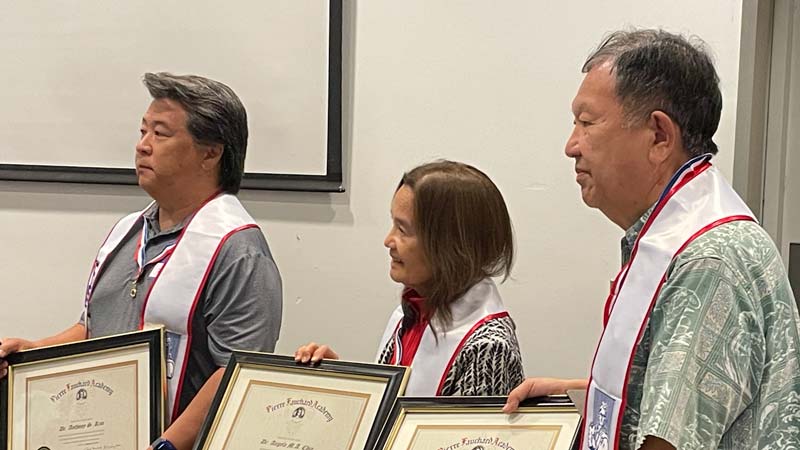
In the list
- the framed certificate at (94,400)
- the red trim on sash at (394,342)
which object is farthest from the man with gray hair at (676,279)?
the framed certificate at (94,400)

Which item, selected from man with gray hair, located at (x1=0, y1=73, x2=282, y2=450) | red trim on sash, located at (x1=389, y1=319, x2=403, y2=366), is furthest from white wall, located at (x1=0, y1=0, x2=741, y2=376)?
red trim on sash, located at (x1=389, y1=319, x2=403, y2=366)

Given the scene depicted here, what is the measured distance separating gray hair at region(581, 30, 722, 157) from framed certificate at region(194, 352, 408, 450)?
26.1 inches

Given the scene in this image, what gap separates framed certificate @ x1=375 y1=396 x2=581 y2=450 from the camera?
163 cm

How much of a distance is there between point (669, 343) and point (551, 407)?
1.34ft

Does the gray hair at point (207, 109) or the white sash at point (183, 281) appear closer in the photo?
the white sash at point (183, 281)

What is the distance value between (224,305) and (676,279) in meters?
1.05

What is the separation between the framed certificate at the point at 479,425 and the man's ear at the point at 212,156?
2.44ft

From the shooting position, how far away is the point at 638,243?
1.40 metres

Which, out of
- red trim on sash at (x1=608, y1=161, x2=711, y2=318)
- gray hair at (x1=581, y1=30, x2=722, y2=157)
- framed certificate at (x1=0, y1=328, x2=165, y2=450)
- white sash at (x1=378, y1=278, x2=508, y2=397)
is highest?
gray hair at (x1=581, y1=30, x2=722, y2=157)

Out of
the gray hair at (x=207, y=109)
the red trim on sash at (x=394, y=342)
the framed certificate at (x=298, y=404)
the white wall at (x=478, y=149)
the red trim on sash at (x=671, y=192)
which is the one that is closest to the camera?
the red trim on sash at (x=671, y=192)

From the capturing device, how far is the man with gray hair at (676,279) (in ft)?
4.13

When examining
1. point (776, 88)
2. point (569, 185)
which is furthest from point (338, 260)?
point (776, 88)

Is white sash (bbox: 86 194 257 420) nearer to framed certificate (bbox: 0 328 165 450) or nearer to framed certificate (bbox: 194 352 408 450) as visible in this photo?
framed certificate (bbox: 0 328 165 450)

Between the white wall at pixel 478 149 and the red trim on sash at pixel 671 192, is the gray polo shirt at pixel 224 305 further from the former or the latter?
the red trim on sash at pixel 671 192
